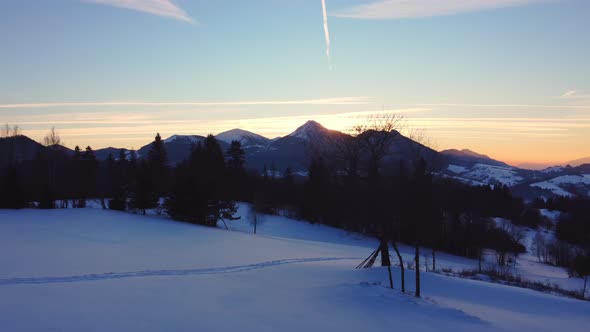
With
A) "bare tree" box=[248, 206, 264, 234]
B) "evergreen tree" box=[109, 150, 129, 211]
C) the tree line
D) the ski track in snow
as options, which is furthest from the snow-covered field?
"evergreen tree" box=[109, 150, 129, 211]

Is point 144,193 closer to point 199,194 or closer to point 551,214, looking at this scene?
point 199,194

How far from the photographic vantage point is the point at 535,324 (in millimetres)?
13109

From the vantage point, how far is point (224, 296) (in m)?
14.2

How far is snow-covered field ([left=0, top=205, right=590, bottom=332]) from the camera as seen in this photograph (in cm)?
1116

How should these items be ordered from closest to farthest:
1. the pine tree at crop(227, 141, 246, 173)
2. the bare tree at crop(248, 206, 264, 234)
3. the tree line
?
the tree line, the bare tree at crop(248, 206, 264, 234), the pine tree at crop(227, 141, 246, 173)

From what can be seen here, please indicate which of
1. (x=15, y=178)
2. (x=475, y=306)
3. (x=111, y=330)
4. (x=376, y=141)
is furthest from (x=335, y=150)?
(x=15, y=178)

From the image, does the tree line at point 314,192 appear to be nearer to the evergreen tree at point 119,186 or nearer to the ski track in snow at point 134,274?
the evergreen tree at point 119,186

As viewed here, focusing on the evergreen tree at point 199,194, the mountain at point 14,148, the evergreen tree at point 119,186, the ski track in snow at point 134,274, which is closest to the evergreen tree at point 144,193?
the evergreen tree at point 119,186

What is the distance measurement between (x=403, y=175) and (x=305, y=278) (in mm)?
18859

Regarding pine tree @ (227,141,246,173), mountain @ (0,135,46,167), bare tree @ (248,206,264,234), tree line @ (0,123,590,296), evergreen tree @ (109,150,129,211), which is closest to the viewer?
tree line @ (0,123,590,296)

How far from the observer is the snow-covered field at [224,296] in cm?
1116

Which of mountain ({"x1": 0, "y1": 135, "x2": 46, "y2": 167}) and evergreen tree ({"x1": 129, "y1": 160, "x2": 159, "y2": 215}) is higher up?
mountain ({"x1": 0, "y1": 135, "x2": 46, "y2": 167})

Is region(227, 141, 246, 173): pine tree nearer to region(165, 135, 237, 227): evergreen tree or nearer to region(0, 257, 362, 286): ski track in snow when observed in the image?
region(165, 135, 237, 227): evergreen tree

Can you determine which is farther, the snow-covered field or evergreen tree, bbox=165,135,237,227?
evergreen tree, bbox=165,135,237,227
